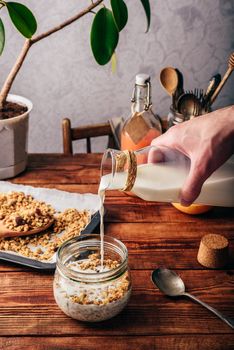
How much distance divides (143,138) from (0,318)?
694 mm

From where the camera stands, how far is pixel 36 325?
1.17m

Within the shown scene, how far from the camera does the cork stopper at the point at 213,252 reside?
134cm

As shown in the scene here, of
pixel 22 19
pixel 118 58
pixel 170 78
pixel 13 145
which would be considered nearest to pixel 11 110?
pixel 13 145

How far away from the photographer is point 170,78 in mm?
1891

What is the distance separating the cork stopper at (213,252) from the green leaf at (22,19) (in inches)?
28.9

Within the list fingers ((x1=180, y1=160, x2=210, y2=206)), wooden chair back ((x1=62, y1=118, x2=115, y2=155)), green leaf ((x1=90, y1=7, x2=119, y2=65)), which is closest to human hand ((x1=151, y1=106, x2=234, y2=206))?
fingers ((x1=180, y1=160, x2=210, y2=206))

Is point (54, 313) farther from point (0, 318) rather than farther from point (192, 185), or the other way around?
point (192, 185)

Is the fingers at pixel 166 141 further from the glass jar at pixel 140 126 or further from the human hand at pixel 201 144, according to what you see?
the glass jar at pixel 140 126

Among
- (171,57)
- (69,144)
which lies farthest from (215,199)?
(171,57)

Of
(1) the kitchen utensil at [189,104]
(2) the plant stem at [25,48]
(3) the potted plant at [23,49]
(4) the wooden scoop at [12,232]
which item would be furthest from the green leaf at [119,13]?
(4) the wooden scoop at [12,232]

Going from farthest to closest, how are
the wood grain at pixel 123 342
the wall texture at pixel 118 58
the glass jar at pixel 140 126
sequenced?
1. the wall texture at pixel 118 58
2. the glass jar at pixel 140 126
3. the wood grain at pixel 123 342

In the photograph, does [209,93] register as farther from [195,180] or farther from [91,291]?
[91,291]

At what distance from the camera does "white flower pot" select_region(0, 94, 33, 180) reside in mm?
1715

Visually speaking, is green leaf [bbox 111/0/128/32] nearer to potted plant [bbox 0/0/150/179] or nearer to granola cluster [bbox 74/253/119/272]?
potted plant [bbox 0/0/150/179]
